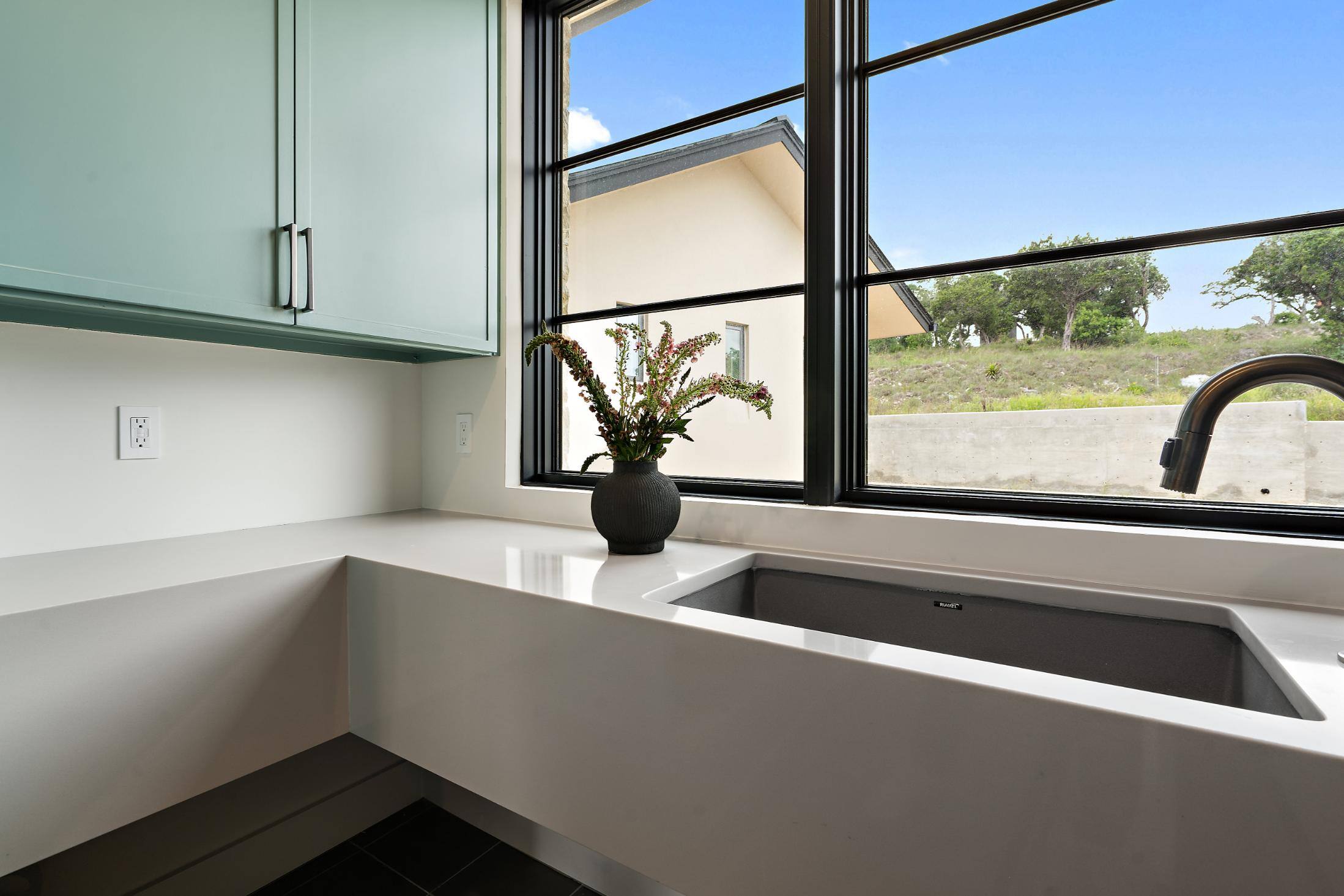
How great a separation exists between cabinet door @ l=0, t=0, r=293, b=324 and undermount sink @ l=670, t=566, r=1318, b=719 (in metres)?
1.09

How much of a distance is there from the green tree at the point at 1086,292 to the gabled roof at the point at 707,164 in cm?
19

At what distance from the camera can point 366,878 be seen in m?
1.67

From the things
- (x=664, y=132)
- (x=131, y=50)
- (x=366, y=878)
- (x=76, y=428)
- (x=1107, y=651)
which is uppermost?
(x=664, y=132)

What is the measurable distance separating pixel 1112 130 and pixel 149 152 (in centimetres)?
177

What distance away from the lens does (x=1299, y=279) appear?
1.11 meters

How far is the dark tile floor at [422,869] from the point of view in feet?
5.36

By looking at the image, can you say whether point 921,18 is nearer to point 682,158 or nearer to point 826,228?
point 826,228

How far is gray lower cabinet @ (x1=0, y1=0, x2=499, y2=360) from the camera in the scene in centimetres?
108

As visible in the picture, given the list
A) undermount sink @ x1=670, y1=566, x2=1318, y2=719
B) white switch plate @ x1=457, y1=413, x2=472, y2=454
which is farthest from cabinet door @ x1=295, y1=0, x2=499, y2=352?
undermount sink @ x1=670, y1=566, x2=1318, y2=719

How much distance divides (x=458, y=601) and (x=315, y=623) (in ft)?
1.23

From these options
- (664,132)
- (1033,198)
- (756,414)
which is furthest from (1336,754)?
(664,132)

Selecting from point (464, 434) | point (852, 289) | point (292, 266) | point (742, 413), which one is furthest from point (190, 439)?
point (852, 289)

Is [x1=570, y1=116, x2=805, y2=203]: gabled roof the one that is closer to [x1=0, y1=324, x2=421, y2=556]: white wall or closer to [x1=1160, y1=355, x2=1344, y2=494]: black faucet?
[x1=0, y1=324, x2=421, y2=556]: white wall

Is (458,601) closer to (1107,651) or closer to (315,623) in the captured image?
(315,623)
